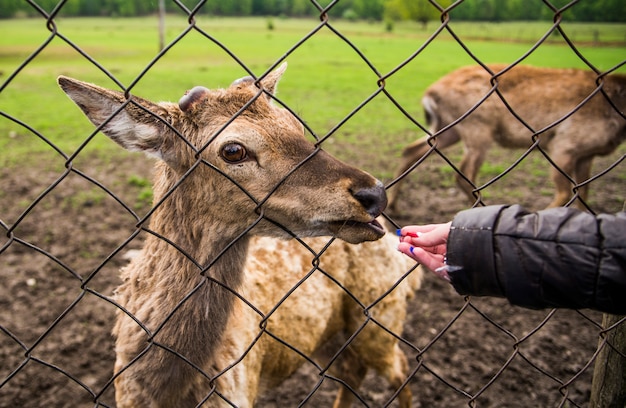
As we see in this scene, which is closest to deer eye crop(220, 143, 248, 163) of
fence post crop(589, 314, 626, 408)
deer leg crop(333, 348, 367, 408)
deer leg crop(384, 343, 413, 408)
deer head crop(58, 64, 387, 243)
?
deer head crop(58, 64, 387, 243)

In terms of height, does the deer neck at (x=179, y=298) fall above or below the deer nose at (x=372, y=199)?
below

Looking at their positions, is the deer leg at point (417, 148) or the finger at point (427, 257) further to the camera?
the deer leg at point (417, 148)

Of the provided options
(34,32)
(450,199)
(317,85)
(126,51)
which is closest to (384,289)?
(450,199)

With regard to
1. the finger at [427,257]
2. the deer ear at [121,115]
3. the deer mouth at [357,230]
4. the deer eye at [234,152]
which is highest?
the deer ear at [121,115]

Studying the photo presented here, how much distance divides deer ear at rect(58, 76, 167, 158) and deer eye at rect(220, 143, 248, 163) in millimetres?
281

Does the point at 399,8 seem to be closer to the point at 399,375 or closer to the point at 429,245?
the point at 399,375

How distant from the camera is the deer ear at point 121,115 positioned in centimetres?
162

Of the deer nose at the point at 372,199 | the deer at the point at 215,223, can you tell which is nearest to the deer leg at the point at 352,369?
the deer at the point at 215,223

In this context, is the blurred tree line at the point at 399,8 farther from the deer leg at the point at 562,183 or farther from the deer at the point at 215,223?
the deer leg at the point at 562,183

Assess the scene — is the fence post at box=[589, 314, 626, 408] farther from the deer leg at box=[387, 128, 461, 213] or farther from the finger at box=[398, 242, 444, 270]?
the deer leg at box=[387, 128, 461, 213]

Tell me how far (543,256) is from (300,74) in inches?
763

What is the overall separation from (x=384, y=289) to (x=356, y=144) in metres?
6.45

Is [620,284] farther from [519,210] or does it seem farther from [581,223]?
[519,210]

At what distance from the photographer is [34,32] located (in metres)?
37.0
